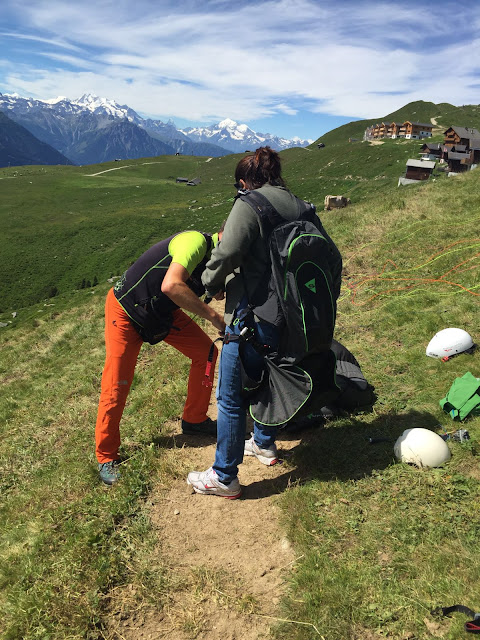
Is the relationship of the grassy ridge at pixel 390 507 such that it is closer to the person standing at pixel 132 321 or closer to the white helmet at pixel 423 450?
the white helmet at pixel 423 450

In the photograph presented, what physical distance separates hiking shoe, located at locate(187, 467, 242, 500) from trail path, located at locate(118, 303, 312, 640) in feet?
0.26

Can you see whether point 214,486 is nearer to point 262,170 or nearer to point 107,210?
point 262,170

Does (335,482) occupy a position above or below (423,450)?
below

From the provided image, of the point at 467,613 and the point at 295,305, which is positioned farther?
the point at 295,305

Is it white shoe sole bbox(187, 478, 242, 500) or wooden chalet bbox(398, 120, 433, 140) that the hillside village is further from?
white shoe sole bbox(187, 478, 242, 500)

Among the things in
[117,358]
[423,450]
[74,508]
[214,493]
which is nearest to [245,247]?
[117,358]

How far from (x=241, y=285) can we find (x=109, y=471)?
3083mm

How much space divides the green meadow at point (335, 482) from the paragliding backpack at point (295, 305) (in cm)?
127

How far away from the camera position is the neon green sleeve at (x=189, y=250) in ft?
14.0

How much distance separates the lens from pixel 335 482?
461 cm

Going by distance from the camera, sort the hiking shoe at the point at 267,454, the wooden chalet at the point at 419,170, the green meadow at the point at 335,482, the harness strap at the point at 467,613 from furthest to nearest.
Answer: the wooden chalet at the point at 419,170
the hiking shoe at the point at 267,454
the green meadow at the point at 335,482
the harness strap at the point at 467,613

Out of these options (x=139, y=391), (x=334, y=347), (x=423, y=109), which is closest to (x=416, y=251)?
(x=334, y=347)

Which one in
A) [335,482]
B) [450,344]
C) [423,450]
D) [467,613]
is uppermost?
[450,344]

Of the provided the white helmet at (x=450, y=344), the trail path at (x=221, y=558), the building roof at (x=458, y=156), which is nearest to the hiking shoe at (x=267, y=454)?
the trail path at (x=221, y=558)
